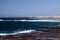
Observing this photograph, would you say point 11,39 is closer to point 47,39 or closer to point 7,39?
point 7,39

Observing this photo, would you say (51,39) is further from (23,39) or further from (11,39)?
(11,39)

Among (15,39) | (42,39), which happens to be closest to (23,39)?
(15,39)

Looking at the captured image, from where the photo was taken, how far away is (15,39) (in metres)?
8.99

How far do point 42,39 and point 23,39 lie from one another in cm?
108

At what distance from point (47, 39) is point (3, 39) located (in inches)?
98.0

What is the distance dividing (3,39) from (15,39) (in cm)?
73

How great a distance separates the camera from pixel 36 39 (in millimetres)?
9266

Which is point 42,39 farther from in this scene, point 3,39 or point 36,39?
point 3,39

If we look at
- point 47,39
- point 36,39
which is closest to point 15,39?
point 36,39

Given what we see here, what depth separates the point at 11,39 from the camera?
9.09 metres

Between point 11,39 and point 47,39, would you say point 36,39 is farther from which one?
point 11,39

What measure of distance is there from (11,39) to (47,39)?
6.65 feet

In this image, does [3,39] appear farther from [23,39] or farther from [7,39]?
[23,39]

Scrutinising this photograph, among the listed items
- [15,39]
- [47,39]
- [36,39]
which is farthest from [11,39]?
[47,39]
